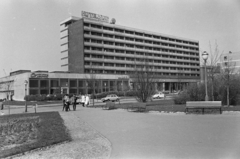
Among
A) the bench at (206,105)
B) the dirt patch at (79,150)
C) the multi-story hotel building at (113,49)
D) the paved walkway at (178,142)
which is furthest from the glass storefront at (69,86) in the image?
the dirt patch at (79,150)

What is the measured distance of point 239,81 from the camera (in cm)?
2131

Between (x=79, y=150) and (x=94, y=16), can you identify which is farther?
(x=94, y=16)

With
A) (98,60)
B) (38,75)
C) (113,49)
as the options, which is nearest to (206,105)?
(38,75)

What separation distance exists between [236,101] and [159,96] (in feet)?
85.9

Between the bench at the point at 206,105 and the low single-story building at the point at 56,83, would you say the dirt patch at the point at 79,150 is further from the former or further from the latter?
the low single-story building at the point at 56,83

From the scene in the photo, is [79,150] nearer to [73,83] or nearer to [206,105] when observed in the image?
[206,105]

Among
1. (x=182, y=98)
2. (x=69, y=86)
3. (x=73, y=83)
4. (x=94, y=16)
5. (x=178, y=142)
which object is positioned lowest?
(x=178, y=142)

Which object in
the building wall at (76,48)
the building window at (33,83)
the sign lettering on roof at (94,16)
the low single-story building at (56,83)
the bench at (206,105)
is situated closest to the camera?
the bench at (206,105)

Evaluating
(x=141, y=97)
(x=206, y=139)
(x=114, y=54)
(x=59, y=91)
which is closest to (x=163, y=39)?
(x=114, y=54)

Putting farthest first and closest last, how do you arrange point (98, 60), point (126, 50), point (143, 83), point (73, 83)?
point (126, 50) → point (98, 60) → point (73, 83) → point (143, 83)

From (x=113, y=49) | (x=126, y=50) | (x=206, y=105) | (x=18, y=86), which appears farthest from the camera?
(x=126, y=50)

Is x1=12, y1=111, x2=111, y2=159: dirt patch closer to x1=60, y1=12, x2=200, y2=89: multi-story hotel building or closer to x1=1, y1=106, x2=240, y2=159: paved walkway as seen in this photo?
x1=1, y1=106, x2=240, y2=159: paved walkway

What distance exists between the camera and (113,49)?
267ft

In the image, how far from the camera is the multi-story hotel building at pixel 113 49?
74269 mm
